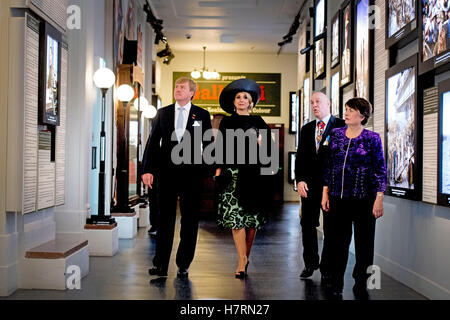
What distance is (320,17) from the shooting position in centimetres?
808

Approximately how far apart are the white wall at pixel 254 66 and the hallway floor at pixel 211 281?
9459 millimetres

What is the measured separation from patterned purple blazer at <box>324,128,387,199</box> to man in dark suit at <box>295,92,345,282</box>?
0.49 m

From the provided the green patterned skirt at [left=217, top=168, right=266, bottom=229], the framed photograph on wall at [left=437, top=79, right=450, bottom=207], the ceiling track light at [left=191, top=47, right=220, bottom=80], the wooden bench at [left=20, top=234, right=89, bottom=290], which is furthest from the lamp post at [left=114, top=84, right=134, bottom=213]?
the ceiling track light at [left=191, top=47, right=220, bottom=80]

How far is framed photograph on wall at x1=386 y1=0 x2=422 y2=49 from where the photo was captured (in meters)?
4.12

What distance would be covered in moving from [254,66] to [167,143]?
1159cm

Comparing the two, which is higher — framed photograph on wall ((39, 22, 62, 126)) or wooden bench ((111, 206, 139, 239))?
framed photograph on wall ((39, 22, 62, 126))

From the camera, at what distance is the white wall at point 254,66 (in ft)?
50.7

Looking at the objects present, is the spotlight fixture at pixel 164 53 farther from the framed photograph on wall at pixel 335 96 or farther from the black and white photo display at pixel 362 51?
the black and white photo display at pixel 362 51

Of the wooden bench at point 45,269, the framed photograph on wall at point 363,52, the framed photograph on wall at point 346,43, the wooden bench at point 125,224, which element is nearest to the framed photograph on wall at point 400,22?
the framed photograph on wall at point 363,52

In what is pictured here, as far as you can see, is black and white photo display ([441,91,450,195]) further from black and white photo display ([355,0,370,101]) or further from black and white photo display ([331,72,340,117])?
black and white photo display ([331,72,340,117])

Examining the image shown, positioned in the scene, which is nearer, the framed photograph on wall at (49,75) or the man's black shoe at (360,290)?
the man's black shoe at (360,290)

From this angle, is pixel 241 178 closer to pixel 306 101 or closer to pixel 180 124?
pixel 180 124

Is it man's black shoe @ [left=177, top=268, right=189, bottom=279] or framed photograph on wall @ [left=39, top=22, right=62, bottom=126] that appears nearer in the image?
framed photograph on wall @ [left=39, top=22, right=62, bottom=126]
